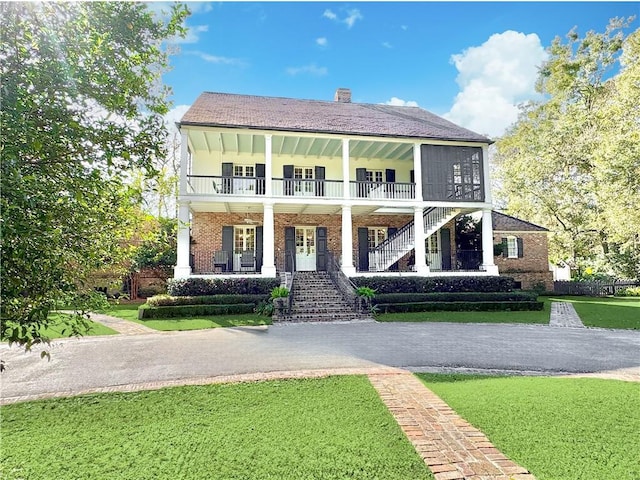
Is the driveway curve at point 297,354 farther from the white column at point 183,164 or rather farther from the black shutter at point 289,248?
the black shutter at point 289,248

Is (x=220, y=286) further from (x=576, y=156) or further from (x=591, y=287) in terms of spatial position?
(x=576, y=156)

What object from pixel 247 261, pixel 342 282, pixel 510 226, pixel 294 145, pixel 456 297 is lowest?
pixel 456 297

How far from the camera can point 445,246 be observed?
21156 millimetres

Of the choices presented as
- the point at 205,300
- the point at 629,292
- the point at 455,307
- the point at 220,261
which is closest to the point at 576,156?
the point at 629,292

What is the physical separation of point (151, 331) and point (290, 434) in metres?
8.67

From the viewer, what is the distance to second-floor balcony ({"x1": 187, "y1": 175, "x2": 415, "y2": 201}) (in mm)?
17562

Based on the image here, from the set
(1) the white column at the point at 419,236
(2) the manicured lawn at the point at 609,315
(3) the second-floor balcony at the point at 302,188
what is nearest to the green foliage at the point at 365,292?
(1) the white column at the point at 419,236

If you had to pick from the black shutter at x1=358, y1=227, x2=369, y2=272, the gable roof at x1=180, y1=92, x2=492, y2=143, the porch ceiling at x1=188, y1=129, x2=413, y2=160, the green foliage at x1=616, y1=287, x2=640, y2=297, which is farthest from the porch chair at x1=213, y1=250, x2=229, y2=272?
the green foliage at x1=616, y1=287, x2=640, y2=297

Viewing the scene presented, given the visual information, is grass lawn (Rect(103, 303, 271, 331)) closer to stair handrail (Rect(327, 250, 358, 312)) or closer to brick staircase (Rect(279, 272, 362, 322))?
brick staircase (Rect(279, 272, 362, 322))

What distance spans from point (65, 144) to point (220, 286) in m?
12.5

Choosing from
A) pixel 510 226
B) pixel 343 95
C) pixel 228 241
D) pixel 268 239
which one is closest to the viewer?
pixel 268 239

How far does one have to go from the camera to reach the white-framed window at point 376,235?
67.2ft

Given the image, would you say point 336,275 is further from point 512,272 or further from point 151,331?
point 512,272

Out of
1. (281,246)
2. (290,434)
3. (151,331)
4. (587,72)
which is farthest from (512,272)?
(290,434)
